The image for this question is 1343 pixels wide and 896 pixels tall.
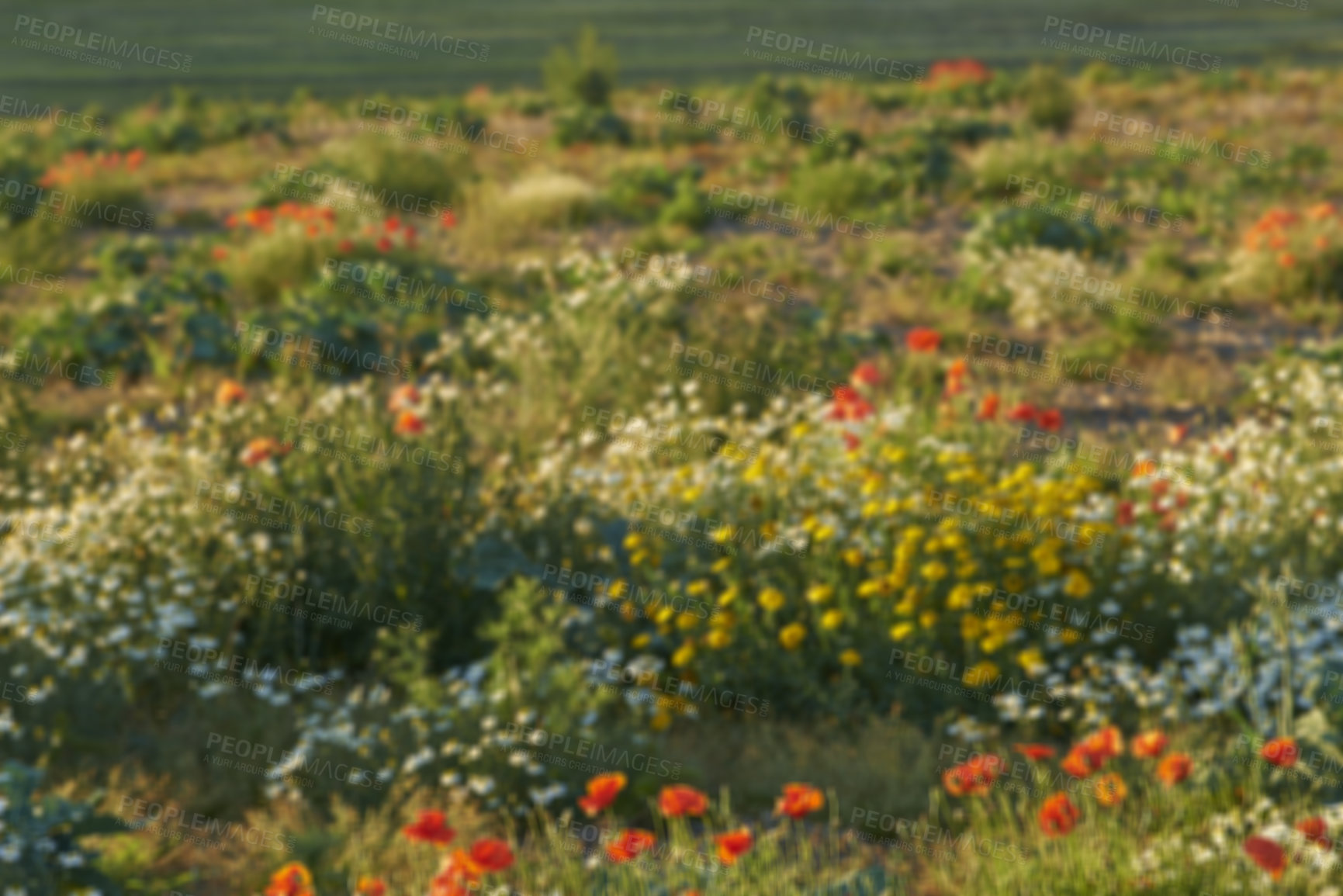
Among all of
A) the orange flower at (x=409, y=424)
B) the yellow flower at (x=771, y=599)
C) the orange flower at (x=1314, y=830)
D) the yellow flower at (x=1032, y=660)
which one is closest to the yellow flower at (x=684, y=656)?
the yellow flower at (x=771, y=599)

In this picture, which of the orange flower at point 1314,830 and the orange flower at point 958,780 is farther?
the orange flower at point 958,780

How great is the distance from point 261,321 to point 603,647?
4.88 meters

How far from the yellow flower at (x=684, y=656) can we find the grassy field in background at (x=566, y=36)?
38.4 m

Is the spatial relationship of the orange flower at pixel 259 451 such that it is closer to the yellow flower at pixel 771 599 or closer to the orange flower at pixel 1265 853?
the yellow flower at pixel 771 599

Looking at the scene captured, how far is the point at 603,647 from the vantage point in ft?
16.6

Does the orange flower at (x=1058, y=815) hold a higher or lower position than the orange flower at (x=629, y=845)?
higher

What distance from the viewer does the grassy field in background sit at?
4669cm

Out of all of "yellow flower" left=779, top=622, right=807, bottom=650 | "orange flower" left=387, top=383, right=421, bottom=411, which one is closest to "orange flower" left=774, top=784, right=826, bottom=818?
"yellow flower" left=779, top=622, right=807, bottom=650

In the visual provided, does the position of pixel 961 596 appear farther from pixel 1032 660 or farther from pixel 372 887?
pixel 372 887

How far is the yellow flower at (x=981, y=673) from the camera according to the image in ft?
15.1

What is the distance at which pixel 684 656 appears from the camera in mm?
4660

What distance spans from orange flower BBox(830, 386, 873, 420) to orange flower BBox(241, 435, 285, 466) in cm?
240

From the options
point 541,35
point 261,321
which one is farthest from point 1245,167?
point 541,35

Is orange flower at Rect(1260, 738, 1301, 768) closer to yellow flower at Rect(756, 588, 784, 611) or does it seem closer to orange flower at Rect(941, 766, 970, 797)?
orange flower at Rect(941, 766, 970, 797)
